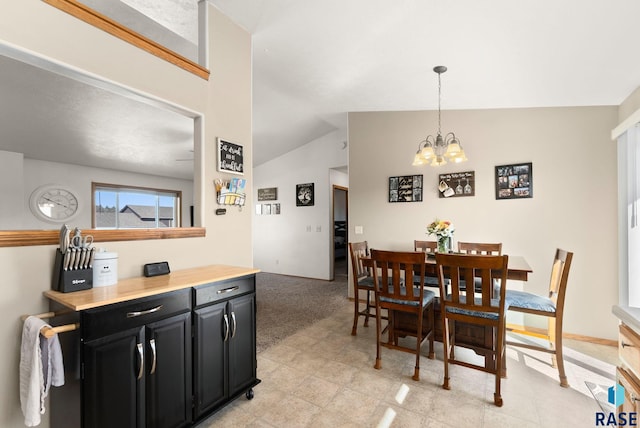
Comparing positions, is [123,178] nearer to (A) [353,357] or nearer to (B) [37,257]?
(B) [37,257]

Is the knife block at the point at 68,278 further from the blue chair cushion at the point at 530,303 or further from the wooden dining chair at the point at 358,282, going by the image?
the blue chair cushion at the point at 530,303

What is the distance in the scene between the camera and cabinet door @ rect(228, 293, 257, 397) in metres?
1.83

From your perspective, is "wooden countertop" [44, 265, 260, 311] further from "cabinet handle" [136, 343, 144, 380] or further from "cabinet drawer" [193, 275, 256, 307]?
"cabinet handle" [136, 343, 144, 380]

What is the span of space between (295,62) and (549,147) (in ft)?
9.97

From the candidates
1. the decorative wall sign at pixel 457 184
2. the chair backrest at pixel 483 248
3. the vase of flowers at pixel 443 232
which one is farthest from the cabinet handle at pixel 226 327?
the decorative wall sign at pixel 457 184

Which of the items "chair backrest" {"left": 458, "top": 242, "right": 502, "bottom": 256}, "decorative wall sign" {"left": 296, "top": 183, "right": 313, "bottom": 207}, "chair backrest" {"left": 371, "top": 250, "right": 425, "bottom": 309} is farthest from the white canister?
"decorative wall sign" {"left": 296, "top": 183, "right": 313, "bottom": 207}

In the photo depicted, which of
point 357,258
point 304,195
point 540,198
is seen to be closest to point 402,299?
point 357,258

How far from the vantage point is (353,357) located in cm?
259

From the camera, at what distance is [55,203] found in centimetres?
350

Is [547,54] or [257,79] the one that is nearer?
[547,54]

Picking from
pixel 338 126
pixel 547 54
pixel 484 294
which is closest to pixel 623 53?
A: pixel 547 54

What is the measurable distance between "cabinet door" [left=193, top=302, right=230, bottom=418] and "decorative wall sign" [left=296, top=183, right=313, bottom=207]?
14.1 feet

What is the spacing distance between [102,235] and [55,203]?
9.23ft

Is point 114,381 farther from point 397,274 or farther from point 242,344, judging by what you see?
point 397,274
